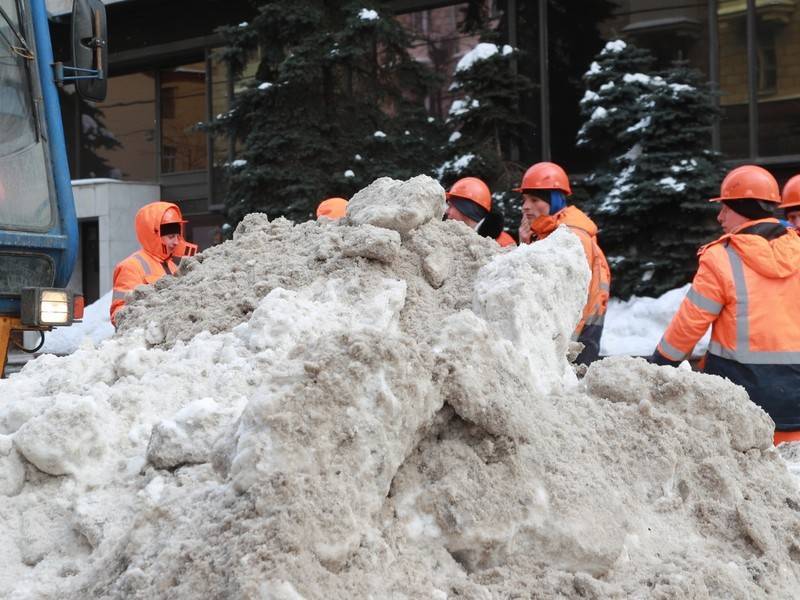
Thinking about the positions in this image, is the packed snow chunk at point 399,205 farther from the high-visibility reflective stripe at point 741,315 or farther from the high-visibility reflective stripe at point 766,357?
the high-visibility reflective stripe at point 766,357

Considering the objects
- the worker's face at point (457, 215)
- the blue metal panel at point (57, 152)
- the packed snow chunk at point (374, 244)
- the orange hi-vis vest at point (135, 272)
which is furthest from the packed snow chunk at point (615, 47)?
the packed snow chunk at point (374, 244)

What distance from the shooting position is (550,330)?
12.4 feet

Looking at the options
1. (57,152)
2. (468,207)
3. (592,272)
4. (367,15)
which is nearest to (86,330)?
(367,15)

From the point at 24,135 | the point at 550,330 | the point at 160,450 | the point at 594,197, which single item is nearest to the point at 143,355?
the point at 160,450

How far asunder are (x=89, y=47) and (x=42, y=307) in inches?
60.9

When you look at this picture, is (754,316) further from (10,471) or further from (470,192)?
(10,471)

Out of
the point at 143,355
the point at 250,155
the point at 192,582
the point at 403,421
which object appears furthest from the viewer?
the point at 250,155

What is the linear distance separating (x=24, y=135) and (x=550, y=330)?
3191 millimetres

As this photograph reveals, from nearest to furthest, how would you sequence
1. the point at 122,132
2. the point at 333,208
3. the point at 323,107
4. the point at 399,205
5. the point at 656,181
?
the point at 399,205
the point at 333,208
the point at 656,181
the point at 323,107
the point at 122,132

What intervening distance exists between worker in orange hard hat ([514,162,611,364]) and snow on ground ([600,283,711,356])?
450 centimetres

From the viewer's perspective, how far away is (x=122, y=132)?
2000 centimetres

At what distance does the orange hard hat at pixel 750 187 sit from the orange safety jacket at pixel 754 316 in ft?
0.79

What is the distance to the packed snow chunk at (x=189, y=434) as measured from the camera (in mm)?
2797

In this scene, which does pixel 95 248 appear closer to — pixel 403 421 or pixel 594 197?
pixel 594 197
